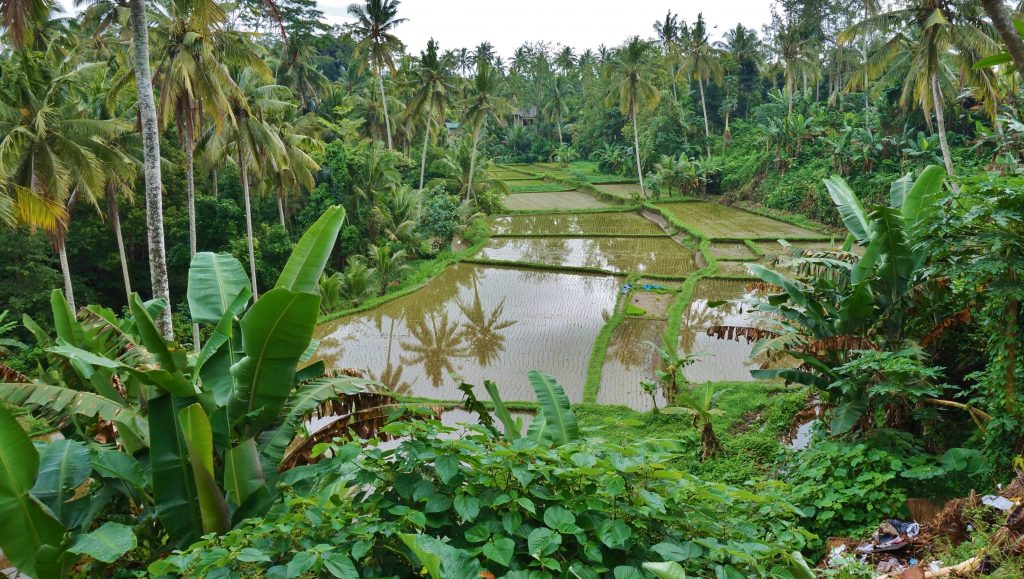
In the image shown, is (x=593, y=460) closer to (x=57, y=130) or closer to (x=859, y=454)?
(x=859, y=454)

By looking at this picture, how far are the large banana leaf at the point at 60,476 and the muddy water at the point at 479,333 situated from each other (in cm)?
527

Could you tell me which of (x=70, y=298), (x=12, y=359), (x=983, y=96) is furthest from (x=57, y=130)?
(x=983, y=96)

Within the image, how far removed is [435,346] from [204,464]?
9.00m

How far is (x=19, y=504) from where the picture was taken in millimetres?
3387

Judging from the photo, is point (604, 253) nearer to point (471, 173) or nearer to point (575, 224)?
point (575, 224)

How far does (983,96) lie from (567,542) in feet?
45.6

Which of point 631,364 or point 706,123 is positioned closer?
point 631,364

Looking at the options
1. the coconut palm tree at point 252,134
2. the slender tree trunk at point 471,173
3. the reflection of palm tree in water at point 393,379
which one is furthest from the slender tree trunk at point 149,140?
the slender tree trunk at point 471,173

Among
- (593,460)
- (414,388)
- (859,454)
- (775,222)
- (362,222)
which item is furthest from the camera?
(775,222)

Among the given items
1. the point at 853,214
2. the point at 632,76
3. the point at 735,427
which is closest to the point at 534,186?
the point at 632,76

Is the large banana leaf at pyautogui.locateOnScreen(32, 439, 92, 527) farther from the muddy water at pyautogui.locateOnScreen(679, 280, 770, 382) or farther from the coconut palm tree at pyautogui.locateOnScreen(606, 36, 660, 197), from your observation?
the coconut palm tree at pyautogui.locateOnScreen(606, 36, 660, 197)

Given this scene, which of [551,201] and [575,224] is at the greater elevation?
[551,201]

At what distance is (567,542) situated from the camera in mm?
2717

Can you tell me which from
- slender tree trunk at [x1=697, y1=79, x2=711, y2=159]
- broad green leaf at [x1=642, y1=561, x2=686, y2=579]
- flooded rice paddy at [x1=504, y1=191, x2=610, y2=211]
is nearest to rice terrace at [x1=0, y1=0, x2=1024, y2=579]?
broad green leaf at [x1=642, y1=561, x2=686, y2=579]
